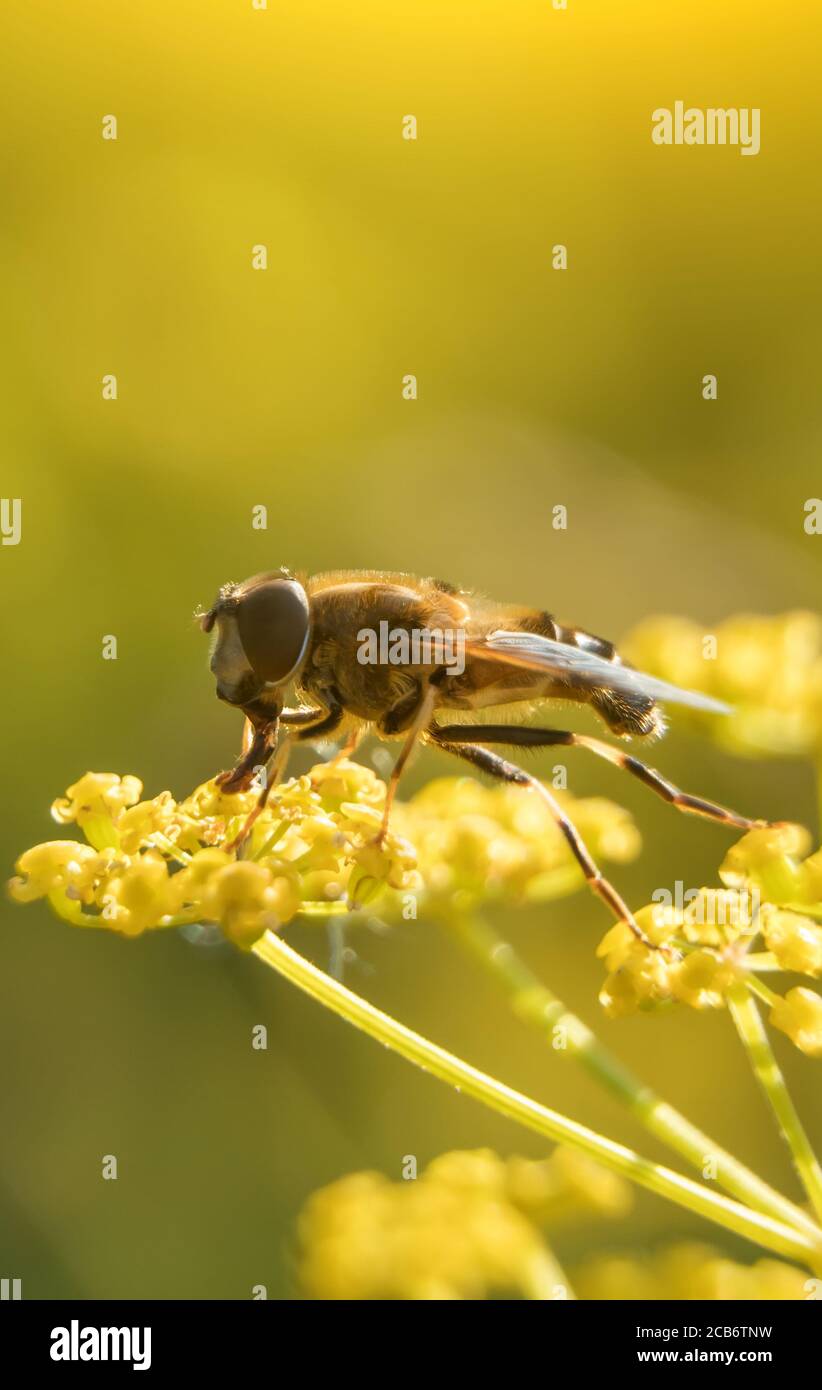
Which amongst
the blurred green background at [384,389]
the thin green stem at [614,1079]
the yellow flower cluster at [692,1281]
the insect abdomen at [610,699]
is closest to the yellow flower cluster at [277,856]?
the thin green stem at [614,1079]

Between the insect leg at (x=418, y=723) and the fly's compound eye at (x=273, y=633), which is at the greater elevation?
the fly's compound eye at (x=273, y=633)

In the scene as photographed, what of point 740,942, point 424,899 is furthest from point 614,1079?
point 424,899

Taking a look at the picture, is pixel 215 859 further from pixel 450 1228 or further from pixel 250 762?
pixel 450 1228

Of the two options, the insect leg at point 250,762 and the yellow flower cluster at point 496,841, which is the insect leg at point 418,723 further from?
the insect leg at point 250,762

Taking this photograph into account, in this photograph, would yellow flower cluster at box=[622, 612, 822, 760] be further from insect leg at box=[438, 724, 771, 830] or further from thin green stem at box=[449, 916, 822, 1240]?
thin green stem at box=[449, 916, 822, 1240]

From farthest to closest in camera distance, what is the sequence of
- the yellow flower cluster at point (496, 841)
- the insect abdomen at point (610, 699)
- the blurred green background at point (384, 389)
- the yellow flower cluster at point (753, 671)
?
the blurred green background at point (384, 389), the insect abdomen at point (610, 699), the yellow flower cluster at point (753, 671), the yellow flower cluster at point (496, 841)
